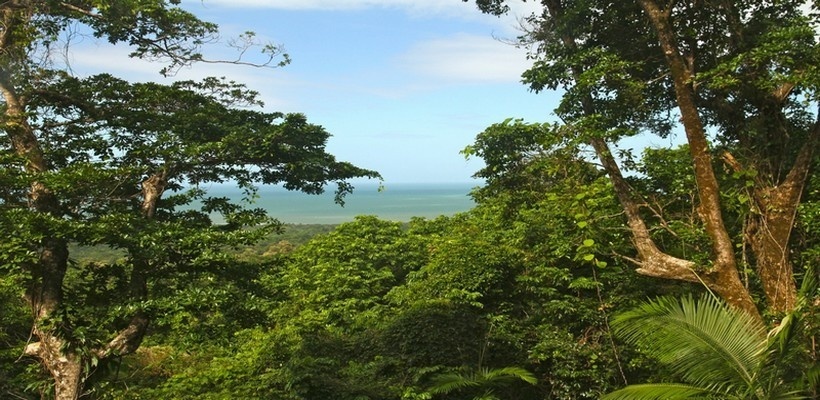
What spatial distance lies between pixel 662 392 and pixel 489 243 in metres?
7.15

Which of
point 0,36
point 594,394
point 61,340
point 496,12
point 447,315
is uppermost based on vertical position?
point 496,12

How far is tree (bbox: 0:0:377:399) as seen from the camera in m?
7.04

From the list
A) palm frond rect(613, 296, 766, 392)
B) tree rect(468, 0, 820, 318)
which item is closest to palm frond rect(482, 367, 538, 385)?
tree rect(468, 0, 820, 318)

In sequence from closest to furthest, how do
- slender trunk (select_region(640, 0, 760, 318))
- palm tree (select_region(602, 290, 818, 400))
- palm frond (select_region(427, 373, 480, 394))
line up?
1. palm tree (select_region(602, 290, 818, 400))
2. slender trunk (select_region(640, 0, 760, 318))
3. palm frond (select_region(427, 373, 480, 394))

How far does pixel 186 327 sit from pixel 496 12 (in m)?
8.50

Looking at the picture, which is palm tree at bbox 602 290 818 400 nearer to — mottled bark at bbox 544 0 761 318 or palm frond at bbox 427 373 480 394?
mottled bark at bbox 544 0 761 318

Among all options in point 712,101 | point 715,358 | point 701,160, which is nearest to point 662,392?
point 715,358

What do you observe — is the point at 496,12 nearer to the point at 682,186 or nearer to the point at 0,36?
the point at 682,186

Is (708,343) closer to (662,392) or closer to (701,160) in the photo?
(662,392)

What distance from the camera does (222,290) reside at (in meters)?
7.14

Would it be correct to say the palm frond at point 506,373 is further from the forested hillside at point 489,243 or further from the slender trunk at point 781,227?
the slender trunk at point 781,227

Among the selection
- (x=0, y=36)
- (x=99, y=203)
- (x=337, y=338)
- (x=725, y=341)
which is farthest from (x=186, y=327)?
(x=725, y=341)

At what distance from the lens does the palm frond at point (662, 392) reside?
5844mm

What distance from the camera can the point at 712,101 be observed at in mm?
9820
